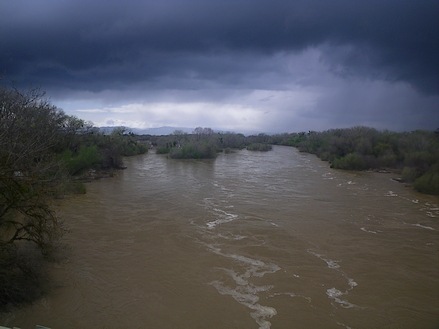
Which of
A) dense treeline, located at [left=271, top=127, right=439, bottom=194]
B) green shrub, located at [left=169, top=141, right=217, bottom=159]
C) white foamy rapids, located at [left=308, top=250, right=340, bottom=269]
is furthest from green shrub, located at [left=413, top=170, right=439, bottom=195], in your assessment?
green shrub, located at [left=169, top=141, right=217, bottom=159]

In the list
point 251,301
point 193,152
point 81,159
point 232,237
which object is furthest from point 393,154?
point 251,301

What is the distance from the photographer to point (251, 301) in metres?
9.38

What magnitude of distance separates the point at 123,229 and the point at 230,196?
27.6 ft

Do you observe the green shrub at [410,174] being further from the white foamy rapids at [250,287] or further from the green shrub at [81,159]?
the green shrub at [81,159]

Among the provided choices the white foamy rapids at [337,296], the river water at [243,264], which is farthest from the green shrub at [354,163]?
the white foamy rapids at [337,296]

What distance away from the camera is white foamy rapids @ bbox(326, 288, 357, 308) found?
9.34 meters

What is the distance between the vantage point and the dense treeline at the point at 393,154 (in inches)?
1064

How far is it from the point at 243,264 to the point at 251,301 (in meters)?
2.31

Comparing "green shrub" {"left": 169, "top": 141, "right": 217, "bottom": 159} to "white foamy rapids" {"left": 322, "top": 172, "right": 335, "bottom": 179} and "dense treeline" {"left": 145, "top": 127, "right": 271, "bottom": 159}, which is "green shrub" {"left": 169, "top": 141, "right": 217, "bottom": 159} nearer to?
"dense treeline" {"left": 145, "top": 127, "right": 271, "bottom": 159}

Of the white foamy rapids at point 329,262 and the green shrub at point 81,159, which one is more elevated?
the green shrub at point 81,159

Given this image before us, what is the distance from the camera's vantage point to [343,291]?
10078 mm

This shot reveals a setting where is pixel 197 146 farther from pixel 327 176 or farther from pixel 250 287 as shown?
pixel 250 287

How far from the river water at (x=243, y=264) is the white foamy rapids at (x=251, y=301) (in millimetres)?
26

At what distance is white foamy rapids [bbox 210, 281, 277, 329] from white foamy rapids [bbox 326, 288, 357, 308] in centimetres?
168
